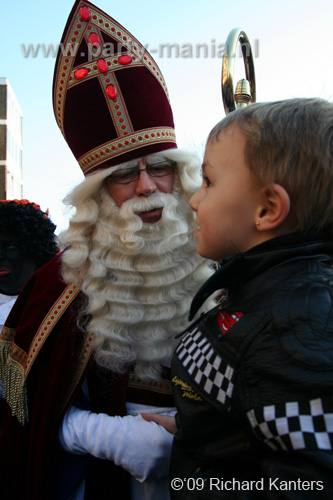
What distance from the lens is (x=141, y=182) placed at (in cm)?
185

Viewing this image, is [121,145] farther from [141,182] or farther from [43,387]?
[43,387]

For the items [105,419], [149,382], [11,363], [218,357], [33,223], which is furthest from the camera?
[33,223]

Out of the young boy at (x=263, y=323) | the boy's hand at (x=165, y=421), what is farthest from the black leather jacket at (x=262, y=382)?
the boy's hand at (x=165, y=421)

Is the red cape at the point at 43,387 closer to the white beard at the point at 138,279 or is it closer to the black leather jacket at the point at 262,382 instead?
the white beard at the point at 138,279

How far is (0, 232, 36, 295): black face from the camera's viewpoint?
329 cm

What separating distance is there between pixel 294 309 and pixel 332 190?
321mm

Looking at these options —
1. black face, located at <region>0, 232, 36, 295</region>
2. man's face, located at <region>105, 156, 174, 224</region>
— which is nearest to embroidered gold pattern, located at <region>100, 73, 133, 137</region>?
man's face, located at <region>105, 156, 174, 224</region>

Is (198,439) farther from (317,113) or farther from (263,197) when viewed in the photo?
(317,113)

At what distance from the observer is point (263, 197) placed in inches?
42.4

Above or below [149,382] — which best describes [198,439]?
above

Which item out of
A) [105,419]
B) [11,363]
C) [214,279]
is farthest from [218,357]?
[11,363]

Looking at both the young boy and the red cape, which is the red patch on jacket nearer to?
the young boy

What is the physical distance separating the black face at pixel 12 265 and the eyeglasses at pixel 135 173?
172 cm

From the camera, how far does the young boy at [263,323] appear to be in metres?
0.84
